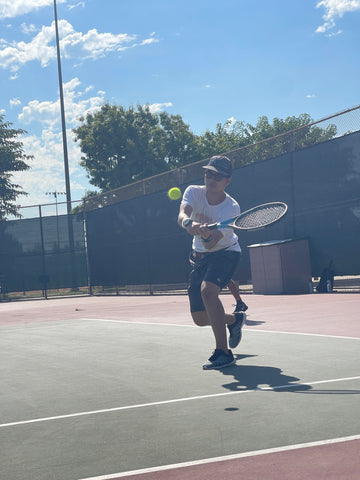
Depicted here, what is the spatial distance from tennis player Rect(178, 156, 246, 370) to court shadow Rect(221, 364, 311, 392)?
219 mm

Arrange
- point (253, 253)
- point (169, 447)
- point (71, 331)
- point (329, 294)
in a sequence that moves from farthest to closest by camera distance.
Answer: point (253, 253), point (329, 294), point (71, 331), point (169, 447)

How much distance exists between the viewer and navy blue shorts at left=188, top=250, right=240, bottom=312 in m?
5.73

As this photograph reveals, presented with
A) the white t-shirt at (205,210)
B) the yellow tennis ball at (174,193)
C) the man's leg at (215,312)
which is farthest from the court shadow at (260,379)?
the yellow tennis ball at (174,193)

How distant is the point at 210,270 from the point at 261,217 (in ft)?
2.74

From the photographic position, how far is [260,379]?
4.95 m

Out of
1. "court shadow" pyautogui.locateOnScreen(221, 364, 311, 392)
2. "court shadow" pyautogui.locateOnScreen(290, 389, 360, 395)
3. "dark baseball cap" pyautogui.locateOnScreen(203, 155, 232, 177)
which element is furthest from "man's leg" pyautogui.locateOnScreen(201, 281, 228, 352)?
"court shadow" pyautogui.locateOnScreen(290, 389, 360, 395)

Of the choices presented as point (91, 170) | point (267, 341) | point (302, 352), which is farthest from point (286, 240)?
point (91, 170)

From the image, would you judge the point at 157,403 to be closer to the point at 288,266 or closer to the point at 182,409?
the point at 182,409

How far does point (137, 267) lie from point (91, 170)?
23558mm

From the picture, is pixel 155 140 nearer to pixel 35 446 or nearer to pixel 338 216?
pixel 338 216

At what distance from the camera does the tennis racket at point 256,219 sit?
570 centimetres

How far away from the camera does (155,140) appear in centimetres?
4578

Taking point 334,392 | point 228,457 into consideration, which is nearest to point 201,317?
point 334,392

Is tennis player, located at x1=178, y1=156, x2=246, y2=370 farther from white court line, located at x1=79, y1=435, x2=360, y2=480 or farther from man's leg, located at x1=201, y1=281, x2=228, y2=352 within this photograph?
white court line, located at x1=79, y1=435, x2=360, y2=480
